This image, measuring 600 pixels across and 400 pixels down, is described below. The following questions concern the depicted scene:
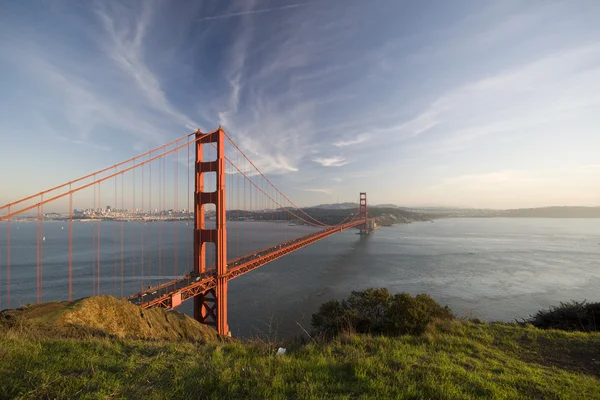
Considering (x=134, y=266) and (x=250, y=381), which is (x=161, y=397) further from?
(x=134, y=266)

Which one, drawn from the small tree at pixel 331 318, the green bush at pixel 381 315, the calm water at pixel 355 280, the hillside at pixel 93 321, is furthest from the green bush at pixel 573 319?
the hillside at pixel 93 321

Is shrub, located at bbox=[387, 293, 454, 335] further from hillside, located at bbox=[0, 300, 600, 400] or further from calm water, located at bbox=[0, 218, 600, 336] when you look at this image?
calm water, located at bbox=[0, 218, 600, 336]

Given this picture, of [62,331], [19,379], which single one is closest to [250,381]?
[19,379]

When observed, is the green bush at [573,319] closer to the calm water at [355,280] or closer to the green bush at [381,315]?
the green bush at [381,315]

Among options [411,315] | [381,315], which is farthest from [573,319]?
[381,315]

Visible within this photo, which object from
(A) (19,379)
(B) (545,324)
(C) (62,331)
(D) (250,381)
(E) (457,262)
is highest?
(A) (19,379)

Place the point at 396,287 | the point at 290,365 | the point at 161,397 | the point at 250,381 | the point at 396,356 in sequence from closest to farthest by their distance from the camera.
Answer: the point at 161,397 → the point at 250,381 → the point at 290,365 → the point at 396,356 → the point at 396,287

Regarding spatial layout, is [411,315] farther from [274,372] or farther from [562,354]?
[274,372]
